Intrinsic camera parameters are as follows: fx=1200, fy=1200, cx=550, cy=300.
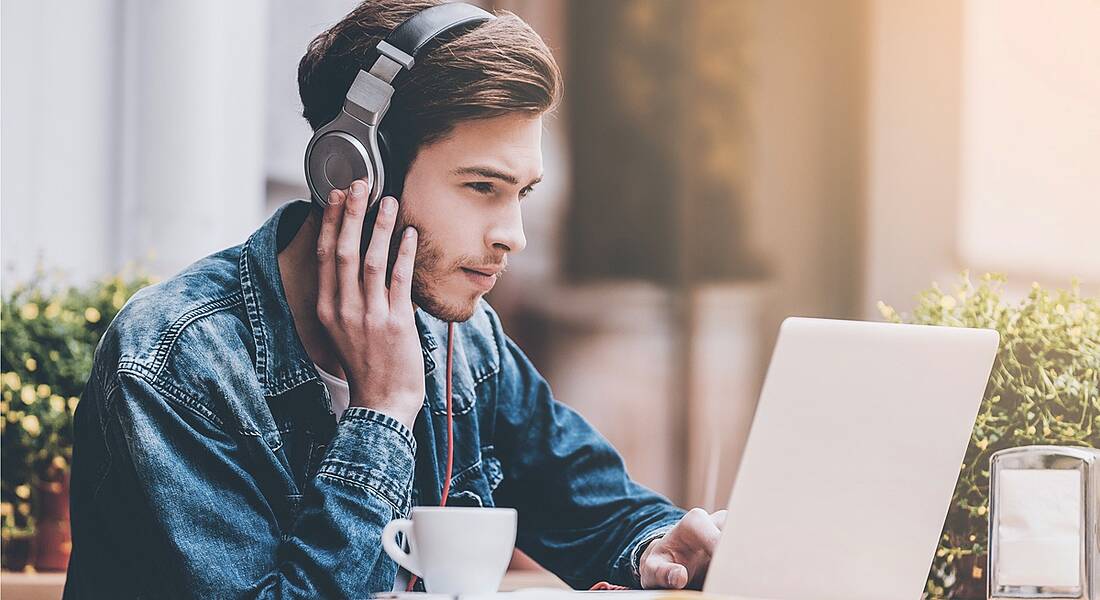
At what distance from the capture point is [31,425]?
1690 millimetres

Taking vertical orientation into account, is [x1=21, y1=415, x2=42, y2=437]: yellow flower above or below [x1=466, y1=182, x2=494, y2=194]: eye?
below

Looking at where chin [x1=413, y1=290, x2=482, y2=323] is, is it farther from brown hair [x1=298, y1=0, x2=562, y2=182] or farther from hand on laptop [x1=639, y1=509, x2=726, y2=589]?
hand on laptop [x1=639, y1=509, x2=726, y2=589]

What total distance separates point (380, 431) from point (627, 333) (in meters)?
1.44

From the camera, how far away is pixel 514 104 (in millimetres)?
1360

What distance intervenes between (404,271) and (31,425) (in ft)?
2.49

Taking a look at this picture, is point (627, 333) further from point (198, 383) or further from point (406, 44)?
point (198, 383)

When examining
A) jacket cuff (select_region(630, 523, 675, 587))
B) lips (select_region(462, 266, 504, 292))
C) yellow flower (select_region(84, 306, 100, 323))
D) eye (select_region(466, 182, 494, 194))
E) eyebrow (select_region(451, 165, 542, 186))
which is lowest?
jacket cuff (select_region(630, 523, 675, 587))

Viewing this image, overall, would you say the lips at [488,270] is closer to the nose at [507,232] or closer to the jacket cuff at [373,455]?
the nose at [507,232]

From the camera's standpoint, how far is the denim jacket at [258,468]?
1067mm

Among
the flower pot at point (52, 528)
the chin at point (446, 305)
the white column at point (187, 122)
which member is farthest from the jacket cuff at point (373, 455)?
the white column at point (187, 122)

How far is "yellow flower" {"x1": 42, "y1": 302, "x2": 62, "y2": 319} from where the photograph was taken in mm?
1767

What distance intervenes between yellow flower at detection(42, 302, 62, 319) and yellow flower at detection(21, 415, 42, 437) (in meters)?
0.16

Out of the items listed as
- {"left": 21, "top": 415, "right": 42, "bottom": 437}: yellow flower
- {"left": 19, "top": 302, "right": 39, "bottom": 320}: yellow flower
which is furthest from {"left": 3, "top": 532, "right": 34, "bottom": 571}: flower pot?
{"left": 19, "top": 302, "right": 39, "bottom": 320}: yellow flower

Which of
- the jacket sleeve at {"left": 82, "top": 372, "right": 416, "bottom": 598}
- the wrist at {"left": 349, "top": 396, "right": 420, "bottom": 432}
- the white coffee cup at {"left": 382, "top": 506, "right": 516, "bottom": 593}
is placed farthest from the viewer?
the wrist at {"left": 349, "top": 396, "right": 420, "bottom": 432}
